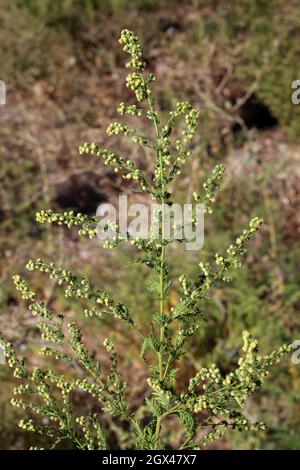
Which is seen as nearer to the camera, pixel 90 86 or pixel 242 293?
pixel 242 293

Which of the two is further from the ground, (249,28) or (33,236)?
(249,28)

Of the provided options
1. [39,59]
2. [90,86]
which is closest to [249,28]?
[90,86]

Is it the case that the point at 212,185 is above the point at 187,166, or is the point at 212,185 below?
below

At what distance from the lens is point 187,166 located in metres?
5.60

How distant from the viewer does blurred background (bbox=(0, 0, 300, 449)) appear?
4.27 m

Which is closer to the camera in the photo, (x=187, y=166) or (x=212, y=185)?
(x=212, y=185)

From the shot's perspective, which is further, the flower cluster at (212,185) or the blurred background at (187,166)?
the blurred background at (187,166)

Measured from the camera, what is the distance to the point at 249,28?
7.21m

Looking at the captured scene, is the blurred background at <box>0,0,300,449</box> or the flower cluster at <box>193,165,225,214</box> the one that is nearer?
the flower cluster at <box>193,165,225,214</box>

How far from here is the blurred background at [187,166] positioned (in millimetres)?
4266

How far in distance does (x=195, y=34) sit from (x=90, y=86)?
133 centimetres
